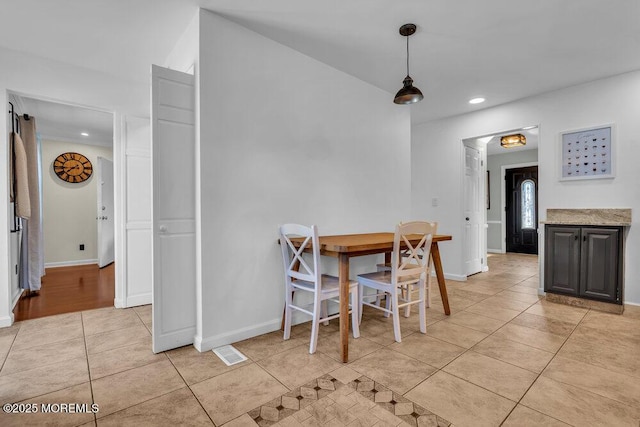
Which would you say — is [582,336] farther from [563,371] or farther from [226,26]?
[226,26]

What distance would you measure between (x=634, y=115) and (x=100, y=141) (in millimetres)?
7793

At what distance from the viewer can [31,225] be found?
373 centimetres

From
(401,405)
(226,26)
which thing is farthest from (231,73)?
(401,405)

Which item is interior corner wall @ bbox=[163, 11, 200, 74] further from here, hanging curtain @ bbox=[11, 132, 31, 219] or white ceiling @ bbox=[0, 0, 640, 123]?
hanging curtain @ bbox=[11, 132, 31, 219]

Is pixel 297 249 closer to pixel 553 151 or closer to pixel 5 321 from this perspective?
pixel 5 321

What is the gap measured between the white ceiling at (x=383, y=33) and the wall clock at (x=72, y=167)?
11.1 ft

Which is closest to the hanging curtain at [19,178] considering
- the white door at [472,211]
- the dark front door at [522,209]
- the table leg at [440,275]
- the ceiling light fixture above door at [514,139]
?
the table leg at [440,275]

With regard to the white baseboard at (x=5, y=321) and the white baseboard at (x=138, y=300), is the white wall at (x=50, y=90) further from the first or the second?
the white baseboard at (x=138, y=300)

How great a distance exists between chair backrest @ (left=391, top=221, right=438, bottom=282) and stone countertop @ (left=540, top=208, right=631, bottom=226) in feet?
6.38

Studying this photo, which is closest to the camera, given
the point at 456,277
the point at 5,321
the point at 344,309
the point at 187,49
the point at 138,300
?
the point at 344,309

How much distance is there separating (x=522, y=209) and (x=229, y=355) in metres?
7.48

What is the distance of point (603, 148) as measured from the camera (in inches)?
134

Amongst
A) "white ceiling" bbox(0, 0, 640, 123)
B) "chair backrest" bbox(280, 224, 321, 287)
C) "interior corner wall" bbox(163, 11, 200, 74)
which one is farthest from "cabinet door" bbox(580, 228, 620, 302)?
"interior corner wall" bbox(163, 11, 200, 74)

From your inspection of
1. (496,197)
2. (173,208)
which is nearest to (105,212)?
(173,208)
